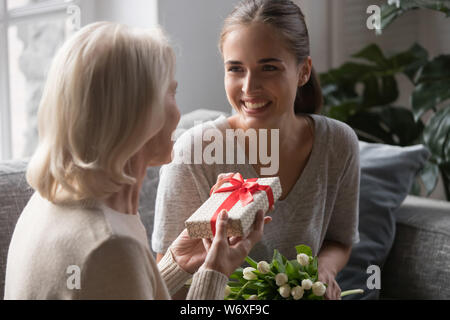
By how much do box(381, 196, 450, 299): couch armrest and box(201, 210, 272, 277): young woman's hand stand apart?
2.66 ft

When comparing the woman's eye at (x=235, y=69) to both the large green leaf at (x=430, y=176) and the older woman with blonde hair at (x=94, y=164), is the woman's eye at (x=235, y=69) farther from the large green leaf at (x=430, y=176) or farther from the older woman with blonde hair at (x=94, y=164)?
the large green leaf at (x=430, y=176)

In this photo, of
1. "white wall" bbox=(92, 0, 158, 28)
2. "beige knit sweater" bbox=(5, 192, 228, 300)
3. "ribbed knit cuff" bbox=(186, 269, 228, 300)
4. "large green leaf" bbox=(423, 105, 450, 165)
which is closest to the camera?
"beige knit sweater" bbox=(5, 192, 228, 300)

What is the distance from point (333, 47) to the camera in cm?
262

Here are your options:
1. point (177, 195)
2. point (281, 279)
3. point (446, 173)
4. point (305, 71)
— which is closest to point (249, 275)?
point (281, 279)

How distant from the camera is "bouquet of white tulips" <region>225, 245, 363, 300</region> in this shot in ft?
3.46

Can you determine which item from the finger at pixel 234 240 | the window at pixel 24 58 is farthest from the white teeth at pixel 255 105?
the window at pixel 24 58

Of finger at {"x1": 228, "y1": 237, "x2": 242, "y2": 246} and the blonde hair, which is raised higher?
the blonde hair

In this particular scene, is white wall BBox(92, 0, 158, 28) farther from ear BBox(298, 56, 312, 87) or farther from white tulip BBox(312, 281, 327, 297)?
white tulip BBox(312, 281, 327, 297)

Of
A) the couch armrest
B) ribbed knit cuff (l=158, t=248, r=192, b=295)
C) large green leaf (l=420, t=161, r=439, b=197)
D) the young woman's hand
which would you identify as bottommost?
the couch armrest

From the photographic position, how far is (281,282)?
1.06 meters

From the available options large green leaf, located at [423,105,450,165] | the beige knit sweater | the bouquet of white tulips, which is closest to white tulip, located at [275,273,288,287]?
the bouquet of white tulips

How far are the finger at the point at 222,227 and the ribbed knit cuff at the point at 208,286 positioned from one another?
61 millimetres
